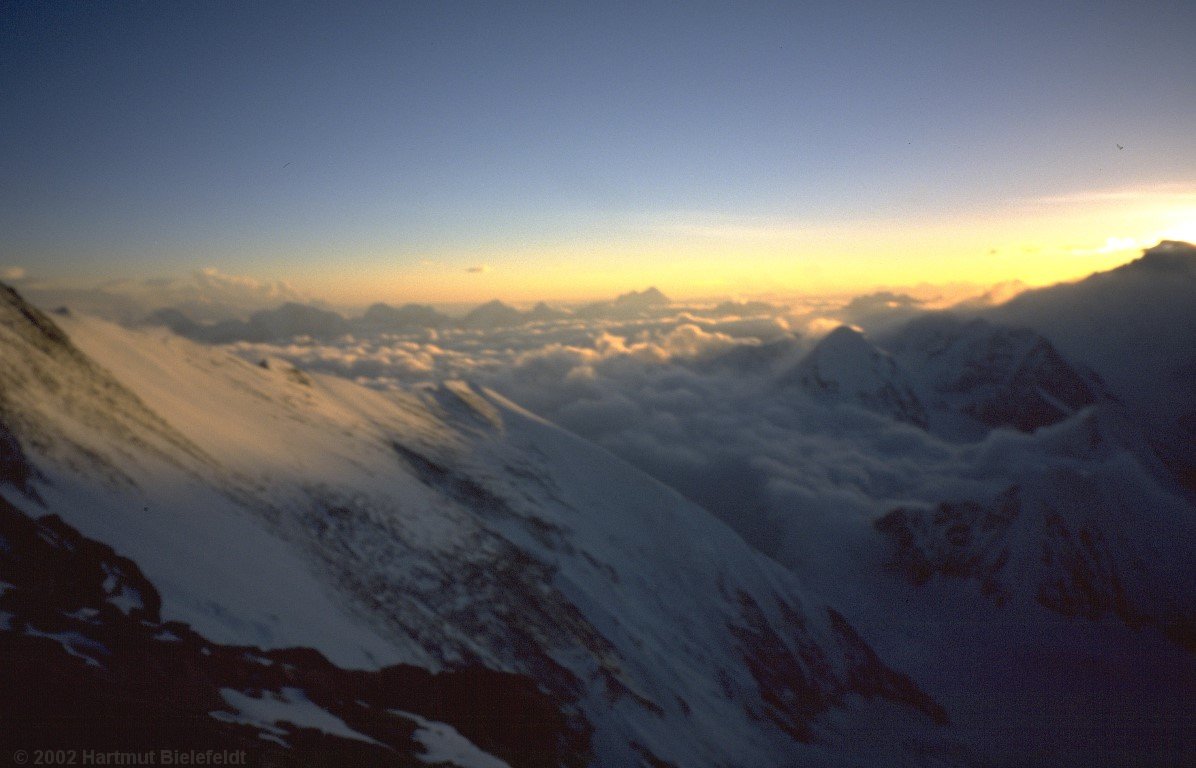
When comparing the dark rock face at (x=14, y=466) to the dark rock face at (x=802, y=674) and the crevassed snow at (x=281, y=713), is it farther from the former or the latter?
the dark rock face at (x=802, y=674)

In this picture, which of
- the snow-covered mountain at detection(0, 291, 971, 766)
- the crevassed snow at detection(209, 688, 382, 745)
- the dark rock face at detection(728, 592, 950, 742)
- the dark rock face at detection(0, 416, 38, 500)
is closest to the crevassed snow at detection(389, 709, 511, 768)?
the snow-covered mountain at detection(0, 291, 971, 766)

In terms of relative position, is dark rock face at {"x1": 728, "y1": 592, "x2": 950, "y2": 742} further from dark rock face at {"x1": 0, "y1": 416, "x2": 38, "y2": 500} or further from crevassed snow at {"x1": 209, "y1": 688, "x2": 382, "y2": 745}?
dark rock face at {"x1": 0, "y1": 416, "x2": 38, "y2": 500}

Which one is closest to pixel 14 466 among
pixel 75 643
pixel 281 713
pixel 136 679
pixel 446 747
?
pixel 75 643

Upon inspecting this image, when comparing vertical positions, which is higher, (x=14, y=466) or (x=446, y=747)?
(x=14, y=466)

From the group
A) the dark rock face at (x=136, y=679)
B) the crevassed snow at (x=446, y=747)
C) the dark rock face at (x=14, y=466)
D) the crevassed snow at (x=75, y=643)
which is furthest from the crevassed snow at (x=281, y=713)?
the dark rock face at (x=14, y=466)

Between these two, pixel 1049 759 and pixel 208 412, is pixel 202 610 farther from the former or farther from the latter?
pixel 1049 759

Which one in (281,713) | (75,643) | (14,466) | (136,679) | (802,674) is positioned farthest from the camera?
(802,674)

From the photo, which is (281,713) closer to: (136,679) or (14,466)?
(136,679)
